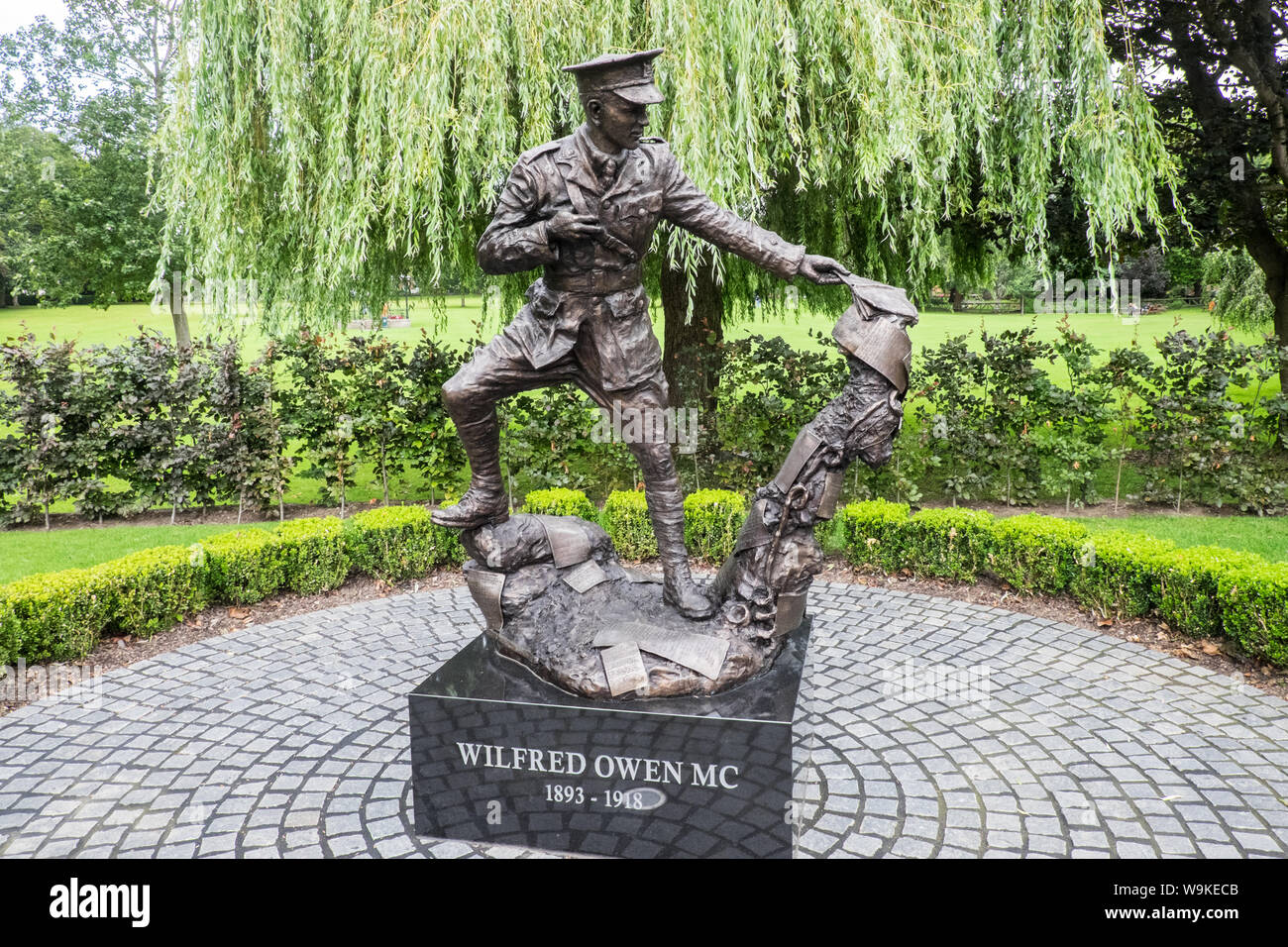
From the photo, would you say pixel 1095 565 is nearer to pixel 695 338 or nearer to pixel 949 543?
pixel 949 543

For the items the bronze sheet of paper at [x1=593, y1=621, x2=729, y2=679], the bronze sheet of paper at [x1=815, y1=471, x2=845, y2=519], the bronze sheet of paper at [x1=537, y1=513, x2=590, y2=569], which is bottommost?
the bronze sheet of paper at [x1=593, y1=621, x2=729, y2=679]

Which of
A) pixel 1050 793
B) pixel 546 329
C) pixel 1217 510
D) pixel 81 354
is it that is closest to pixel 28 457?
pixel 81 354

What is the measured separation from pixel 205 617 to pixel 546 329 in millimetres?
3995

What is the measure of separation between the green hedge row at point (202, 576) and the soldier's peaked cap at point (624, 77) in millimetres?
4516

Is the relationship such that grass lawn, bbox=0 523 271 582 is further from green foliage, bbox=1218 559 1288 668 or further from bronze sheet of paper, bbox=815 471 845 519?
green foliage, bbox=1218 559 1288 668

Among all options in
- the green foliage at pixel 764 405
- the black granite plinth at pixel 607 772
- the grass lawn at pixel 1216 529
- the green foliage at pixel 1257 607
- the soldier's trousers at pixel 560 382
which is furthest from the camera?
the green foliage at pixel 764 405

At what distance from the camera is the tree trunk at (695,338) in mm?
9469

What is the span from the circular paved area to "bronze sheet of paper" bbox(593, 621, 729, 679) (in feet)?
2.26

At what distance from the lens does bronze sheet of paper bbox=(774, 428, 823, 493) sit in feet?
14.5

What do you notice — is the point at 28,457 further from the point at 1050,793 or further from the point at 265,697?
the point at 1050,793

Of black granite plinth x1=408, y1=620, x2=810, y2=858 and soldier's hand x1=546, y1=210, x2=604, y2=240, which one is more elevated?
soldier's hand x1=546, y1=210, x2=604, y2=240

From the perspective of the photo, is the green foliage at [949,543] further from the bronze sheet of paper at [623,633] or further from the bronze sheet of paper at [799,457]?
the bronze sheet of paper at [623,633]

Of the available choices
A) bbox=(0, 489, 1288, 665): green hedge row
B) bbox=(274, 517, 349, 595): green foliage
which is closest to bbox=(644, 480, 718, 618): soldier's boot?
bbox=(0, 489, 1288, 665): green hedge row

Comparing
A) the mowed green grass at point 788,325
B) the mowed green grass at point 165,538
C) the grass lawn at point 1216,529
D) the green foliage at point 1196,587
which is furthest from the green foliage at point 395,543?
the mowed green grass at point 788,325
